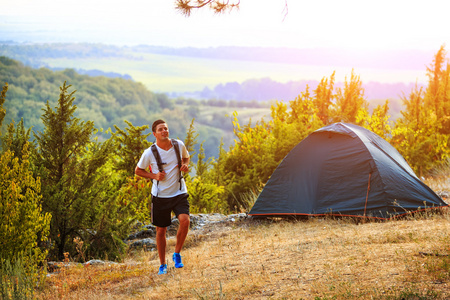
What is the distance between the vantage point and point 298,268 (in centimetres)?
572

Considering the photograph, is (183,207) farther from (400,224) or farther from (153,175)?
(400,224)

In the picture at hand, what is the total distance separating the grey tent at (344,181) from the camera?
8.81 m

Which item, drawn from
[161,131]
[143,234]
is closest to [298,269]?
[161,131]

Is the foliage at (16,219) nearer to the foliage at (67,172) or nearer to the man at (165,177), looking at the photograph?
the man at (165,177)

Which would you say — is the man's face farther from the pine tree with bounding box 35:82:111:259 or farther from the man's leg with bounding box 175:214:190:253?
the pine tree with bounding box 35:82:111:259

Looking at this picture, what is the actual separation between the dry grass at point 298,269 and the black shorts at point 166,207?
745 mm

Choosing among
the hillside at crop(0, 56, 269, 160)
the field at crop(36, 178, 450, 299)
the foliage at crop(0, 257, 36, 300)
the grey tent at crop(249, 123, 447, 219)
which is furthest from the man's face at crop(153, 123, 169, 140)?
the hillside at crop(0, 56, 269, 160)

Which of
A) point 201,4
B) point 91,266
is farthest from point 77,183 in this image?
point 201,4

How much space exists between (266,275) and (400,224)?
320 centimetres

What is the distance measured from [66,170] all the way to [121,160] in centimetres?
530

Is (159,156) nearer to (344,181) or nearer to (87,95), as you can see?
(344,181)

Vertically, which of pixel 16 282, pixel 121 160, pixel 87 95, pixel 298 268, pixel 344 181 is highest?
pixel 344 181

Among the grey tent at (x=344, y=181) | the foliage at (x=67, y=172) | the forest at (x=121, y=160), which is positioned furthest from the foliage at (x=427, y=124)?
the foliage at (x=67, y=172)

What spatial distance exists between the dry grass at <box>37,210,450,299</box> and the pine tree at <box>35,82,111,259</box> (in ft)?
3.95
